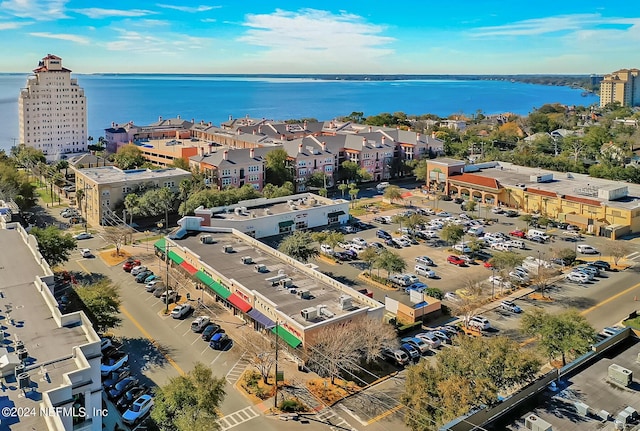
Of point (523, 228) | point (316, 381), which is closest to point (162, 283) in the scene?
point (316, 381)

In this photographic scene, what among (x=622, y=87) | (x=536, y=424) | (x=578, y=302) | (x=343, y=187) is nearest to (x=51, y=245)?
(x=536, y=424)

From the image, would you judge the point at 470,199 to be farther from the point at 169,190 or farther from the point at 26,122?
the point at 26,122

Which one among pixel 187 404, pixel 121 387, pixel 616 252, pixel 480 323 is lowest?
pixel 121 387

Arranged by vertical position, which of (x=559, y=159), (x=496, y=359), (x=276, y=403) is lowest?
(x=276, y=403)

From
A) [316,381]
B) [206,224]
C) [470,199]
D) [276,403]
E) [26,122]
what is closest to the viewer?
[276,403]

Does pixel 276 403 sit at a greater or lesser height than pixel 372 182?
lesser

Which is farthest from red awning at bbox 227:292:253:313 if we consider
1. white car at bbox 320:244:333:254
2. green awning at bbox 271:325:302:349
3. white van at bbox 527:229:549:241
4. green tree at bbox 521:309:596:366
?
white van at bbox 527:229:549:241

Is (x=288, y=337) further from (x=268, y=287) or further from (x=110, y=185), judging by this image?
(x=110, y=185)
